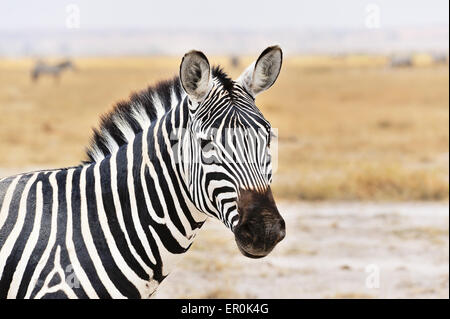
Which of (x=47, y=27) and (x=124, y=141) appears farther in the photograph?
(x=47, y=27)

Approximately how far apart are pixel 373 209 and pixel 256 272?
4.18 metres

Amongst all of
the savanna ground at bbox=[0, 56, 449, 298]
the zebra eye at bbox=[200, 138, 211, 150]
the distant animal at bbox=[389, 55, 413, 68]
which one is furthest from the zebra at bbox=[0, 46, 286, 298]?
the distant animal at bbox=[389, 55, 413, 68]

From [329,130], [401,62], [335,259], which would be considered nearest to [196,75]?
[335,259]

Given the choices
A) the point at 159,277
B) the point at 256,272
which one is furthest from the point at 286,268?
the point at 159,277

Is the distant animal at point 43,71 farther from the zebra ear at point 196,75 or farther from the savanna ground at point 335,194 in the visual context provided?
the zebra ear at point 196,75

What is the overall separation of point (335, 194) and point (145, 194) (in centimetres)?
973

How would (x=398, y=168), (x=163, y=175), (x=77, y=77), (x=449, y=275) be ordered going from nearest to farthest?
(x=163, y=175), (x=449, y=275), (x=398, y=168), (x=77, y=77)

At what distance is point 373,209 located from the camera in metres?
12.2

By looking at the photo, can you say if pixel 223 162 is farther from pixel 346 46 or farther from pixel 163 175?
pixel 346 46

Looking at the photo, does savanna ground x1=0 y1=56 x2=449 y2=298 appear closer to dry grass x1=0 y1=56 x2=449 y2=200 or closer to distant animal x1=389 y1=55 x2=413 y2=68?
dry grass x1=0 y1=56 x2=449 y2=200

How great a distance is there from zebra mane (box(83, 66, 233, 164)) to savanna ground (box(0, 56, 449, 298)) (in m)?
0.17

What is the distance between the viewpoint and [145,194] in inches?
134
